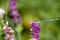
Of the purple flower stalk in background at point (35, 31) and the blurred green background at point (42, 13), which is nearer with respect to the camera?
the purple flower stalk in background at point (35, 31)

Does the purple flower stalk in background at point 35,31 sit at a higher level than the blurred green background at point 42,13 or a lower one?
lower

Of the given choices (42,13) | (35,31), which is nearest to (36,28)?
(35,31)

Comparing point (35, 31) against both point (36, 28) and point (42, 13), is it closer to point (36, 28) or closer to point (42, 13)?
point (36, 28)

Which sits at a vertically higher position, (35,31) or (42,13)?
(42,13)

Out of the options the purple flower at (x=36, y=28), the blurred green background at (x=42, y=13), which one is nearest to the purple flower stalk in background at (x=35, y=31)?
the purple flower at (x=36, y=28)

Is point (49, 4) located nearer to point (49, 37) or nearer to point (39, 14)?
point (39, 14)

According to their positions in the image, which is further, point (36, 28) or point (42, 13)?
point (42, 13)

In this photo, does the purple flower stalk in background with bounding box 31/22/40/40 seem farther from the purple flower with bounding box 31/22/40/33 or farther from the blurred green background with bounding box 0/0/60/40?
the blurred green background with bounding box 0/0/60/40

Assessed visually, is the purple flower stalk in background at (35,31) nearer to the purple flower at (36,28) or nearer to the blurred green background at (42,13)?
the purple flower at (36,28)

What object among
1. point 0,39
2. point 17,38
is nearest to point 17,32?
point 17,38
